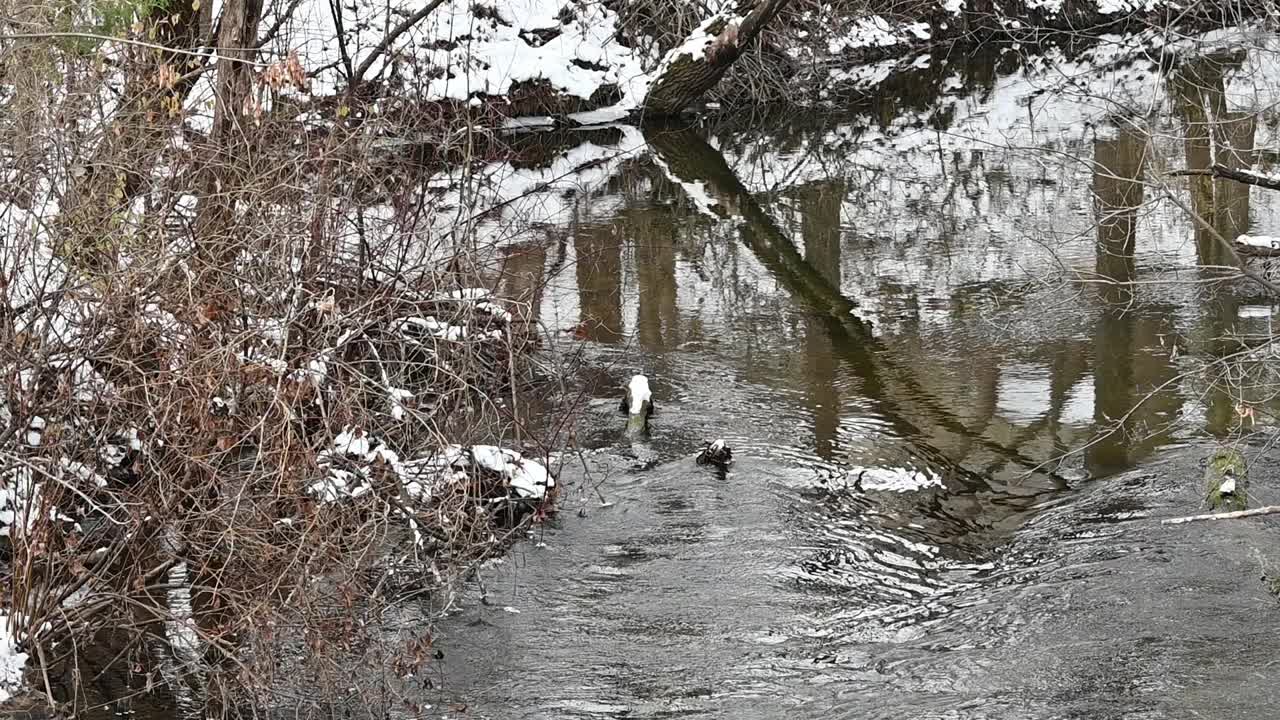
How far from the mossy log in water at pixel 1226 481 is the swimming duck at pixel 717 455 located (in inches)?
114

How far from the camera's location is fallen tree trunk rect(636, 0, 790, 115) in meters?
19.8

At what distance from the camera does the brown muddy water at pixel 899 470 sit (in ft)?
21.8

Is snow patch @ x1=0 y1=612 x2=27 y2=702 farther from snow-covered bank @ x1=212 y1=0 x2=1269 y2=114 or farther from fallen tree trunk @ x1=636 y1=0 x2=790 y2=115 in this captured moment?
snow-covered bank @ x1=212 y1=0 x2=1269 y2=114

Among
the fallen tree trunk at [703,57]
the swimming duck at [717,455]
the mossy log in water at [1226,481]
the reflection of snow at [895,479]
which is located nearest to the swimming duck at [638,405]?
the swimming duck at [717,455]

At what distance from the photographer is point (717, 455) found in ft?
29.7

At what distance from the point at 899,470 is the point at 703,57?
43.5 feet

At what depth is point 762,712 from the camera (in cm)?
633

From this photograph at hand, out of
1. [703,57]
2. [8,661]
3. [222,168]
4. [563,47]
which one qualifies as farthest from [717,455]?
[563,47]

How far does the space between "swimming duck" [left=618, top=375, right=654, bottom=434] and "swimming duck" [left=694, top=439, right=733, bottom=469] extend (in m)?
0.70

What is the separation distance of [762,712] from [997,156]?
1364 cm

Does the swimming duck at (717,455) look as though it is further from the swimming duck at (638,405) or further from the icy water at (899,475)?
the swimming duck at (638,405)

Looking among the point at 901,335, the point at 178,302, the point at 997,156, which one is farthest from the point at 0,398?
the point at 997,156

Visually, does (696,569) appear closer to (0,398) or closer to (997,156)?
(0,398)

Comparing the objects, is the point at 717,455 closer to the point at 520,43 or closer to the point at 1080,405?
the point at 1080,405
